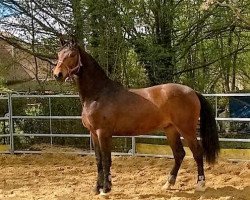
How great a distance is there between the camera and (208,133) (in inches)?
206

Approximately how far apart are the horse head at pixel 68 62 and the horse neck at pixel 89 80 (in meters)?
0.10

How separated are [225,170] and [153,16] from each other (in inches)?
177

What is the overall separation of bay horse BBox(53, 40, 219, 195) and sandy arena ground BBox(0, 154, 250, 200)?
0.26 meters

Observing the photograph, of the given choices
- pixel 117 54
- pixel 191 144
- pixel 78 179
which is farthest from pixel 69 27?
pixel 191 144

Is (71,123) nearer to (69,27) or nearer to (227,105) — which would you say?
(69,27)

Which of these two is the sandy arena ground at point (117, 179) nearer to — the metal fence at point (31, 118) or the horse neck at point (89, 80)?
the metal fence at point (31, 118)

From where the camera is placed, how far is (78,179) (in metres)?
5.86

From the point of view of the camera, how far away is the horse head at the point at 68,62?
15.5ft

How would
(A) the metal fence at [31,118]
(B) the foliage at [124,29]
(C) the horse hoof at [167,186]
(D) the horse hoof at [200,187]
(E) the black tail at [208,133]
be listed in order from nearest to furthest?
(D) the horse hoof at [200,187]
(C) the horse hoof at [167,186]
(E) the black tail at [208,133]
(A) the metal fence at [31,118]
(B) the foliage at [124,29]

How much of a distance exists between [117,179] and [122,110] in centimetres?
126

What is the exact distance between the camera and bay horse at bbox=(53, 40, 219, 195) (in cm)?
489

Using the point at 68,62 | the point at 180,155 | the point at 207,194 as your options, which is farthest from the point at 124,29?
the point at 207,194

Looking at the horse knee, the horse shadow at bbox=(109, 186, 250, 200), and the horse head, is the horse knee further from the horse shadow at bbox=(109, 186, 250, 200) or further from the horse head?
the horse head

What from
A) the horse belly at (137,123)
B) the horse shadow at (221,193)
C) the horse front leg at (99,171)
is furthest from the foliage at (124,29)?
the horse shadow at (221,193)
